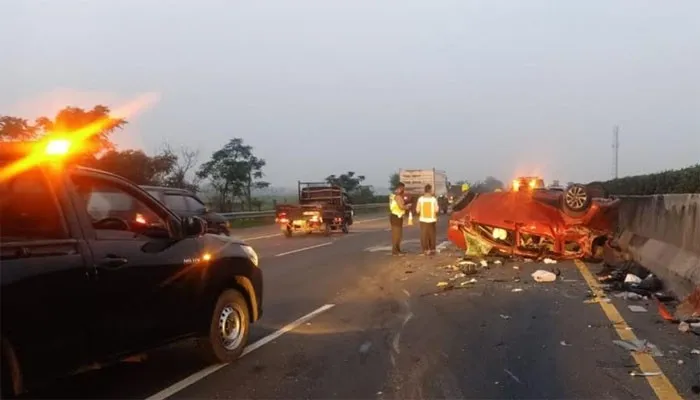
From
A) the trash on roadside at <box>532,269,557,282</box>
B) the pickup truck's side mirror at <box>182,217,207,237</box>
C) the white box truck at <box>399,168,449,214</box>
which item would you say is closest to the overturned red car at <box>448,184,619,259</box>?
the trash on roadside at <box>532,269,557,282</box>

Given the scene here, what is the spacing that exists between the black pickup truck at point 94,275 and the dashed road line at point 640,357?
12.2ft

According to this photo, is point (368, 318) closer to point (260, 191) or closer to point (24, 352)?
point (24, 352)

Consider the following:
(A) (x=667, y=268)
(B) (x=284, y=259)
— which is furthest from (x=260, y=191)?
(A) (x=667, y=268)

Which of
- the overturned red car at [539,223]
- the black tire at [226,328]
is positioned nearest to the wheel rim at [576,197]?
the overturned red car at [539,223]

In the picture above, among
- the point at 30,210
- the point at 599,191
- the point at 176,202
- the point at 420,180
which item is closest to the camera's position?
the point at 30,210

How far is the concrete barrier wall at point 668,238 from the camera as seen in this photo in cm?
915

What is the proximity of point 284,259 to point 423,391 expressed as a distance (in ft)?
37.4

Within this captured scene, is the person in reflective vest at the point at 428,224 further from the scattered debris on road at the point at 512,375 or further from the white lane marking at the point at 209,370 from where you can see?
the scattered debris on road at the point at 512,375

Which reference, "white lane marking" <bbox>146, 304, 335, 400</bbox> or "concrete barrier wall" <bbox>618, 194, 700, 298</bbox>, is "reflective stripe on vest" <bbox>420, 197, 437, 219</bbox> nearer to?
"concrete barrier wall" <bbox>618, 194, 700, 298</bbox>

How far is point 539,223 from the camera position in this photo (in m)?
14.7

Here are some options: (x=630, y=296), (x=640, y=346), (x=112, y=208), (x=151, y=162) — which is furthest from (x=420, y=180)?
(x=112, y=208)

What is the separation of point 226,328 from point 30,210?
8.21 feet

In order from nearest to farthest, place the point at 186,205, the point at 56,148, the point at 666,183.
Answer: the point at 56,148 < the point at 186,205 < the point at 666,183

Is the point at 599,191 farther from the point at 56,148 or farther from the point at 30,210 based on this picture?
the point at 30,210
